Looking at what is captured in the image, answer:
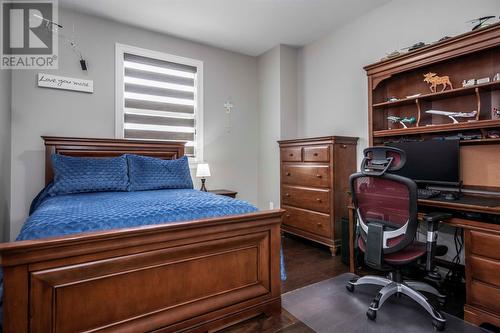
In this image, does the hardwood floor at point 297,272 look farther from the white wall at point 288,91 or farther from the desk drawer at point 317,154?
the white wall at point 288,91

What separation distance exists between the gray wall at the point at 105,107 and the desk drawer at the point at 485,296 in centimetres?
309

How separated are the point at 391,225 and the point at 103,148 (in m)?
3.08

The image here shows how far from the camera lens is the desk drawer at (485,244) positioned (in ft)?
5.38

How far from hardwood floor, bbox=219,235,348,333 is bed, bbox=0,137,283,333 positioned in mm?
85

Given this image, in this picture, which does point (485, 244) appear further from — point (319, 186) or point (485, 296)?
point (319, 186)

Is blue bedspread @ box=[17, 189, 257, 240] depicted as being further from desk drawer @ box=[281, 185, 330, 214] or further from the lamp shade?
the lamp shade

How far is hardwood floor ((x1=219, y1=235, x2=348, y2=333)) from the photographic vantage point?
1723 millimetres

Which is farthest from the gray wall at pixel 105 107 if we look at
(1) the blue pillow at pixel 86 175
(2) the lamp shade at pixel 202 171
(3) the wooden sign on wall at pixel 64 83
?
(1) the blue pillow at pixel 86 175

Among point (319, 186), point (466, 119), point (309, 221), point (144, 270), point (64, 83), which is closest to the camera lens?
point (144, 270)

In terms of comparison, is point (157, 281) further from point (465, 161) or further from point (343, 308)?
point (465, 161)

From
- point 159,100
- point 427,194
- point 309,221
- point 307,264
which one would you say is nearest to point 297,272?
point 307,264

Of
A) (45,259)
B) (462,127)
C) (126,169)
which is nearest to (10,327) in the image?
(45,259)

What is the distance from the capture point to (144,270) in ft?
4.74

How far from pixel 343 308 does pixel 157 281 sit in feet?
4.44
